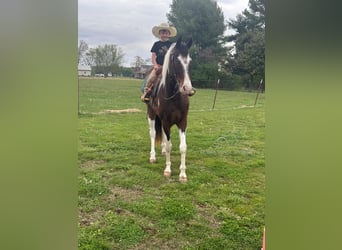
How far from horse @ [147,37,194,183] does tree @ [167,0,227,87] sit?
3 centimetres

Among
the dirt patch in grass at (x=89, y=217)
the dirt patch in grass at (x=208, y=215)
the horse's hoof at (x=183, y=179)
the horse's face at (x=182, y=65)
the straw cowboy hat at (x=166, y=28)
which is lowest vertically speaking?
the dirt patch in grass at (x=89, y=217)

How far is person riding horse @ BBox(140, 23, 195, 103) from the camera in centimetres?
116

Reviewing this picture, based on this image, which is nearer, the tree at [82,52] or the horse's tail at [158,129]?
the tree at [82,52]

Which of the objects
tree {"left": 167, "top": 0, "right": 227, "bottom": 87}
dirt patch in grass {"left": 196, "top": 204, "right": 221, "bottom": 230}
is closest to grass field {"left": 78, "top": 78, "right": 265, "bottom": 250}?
dirt patch in grass {"left": 196, "top": 204, "right": 221, "bottom": 230}

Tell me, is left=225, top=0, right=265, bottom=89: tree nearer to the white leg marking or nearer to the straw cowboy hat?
the straw cowboy hat

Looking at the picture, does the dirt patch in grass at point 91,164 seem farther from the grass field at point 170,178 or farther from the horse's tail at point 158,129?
the horse's tail at point 158,129

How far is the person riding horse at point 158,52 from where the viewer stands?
116 cm

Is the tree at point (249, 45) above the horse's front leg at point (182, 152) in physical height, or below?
above

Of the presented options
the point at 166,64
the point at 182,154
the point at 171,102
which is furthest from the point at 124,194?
the point at 166,64

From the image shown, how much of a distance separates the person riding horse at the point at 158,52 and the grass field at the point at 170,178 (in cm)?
4

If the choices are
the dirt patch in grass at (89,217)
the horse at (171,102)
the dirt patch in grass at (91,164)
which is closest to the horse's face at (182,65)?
the horse at (171,102)

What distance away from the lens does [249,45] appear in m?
1.10

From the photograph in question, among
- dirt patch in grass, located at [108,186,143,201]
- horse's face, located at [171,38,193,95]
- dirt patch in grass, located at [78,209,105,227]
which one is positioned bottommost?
dirt patch in grass, located at [78,209,105,227]
